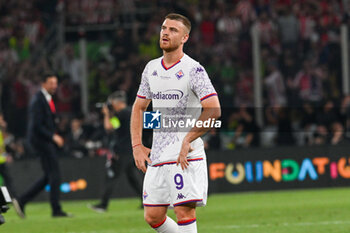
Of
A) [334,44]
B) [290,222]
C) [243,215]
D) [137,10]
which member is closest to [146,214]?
[290,222]

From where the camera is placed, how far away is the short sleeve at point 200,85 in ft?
19.2

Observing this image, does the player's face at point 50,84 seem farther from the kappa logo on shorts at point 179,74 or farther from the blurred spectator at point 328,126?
the blurred spectator at point 328,126

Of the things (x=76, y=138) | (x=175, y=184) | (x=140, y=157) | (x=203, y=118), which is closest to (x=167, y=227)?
(x=175, y=184)

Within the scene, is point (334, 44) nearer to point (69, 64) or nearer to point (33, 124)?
point (69, 64)

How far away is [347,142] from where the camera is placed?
1587 centimetres

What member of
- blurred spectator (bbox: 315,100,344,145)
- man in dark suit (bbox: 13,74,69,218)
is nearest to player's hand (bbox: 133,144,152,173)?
man in dark suit (bbox: 13,74,69,218)

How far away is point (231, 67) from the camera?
55.2ft

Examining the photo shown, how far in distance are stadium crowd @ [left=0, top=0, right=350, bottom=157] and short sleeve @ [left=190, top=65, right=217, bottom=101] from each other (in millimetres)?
10083

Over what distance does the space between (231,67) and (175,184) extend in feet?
36.1

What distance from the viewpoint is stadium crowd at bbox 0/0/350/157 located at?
A: 16.3 m

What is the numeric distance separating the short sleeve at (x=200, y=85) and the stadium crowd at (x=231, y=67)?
10.1 m

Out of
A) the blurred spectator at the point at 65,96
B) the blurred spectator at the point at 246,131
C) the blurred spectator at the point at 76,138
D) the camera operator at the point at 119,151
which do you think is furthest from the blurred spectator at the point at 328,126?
the blurred spectator at the point at 65,96

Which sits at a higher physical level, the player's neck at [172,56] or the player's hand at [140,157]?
the player's neck at [172,56]

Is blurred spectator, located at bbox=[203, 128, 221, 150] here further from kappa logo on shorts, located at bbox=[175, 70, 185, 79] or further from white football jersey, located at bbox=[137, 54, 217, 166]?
kappa logo on shorts, located at bbox=[175, 70, 185, 79]
